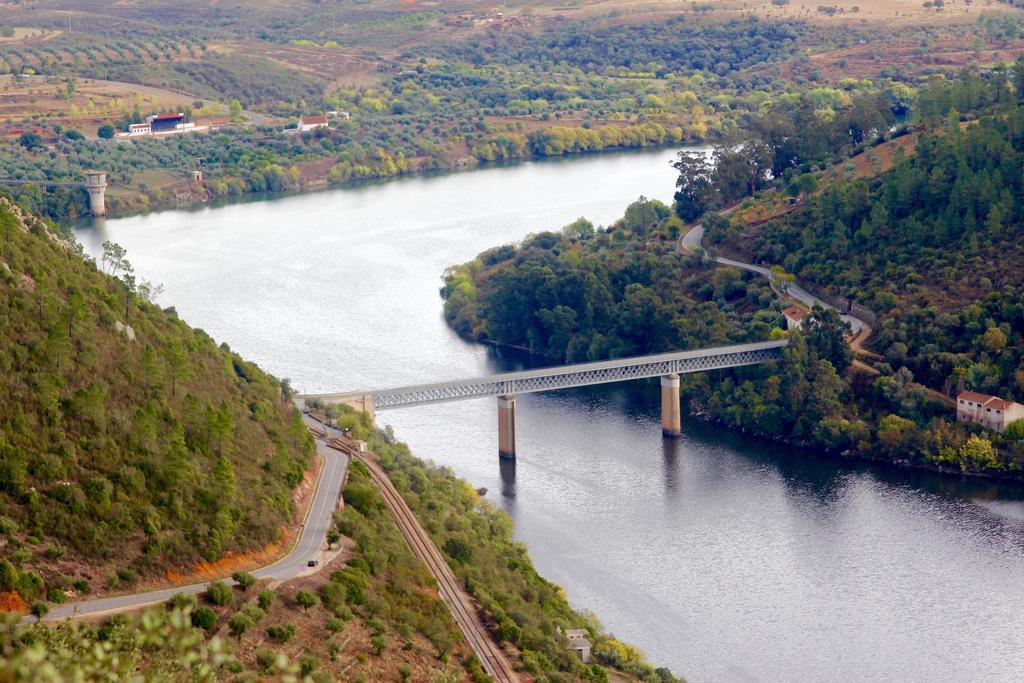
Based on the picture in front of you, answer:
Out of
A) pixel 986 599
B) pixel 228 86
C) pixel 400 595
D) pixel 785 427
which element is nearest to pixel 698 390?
pixel 785 427

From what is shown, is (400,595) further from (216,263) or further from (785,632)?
(216,263)

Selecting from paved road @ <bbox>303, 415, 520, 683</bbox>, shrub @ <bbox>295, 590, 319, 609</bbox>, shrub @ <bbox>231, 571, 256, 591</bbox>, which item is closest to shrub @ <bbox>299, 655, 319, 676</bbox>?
shrub @ <bbox>295, 590, 319, 609</bbox>

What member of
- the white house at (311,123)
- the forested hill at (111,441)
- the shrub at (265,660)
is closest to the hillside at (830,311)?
the forested hill at (111,441)

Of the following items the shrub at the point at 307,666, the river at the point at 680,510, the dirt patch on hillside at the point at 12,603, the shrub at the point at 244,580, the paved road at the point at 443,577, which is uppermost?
the dirt patch on hillside at the point at 12,603

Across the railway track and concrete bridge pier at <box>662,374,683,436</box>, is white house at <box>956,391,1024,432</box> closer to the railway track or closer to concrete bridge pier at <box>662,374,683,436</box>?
concrete bridge pier at <box>662,374,683,436</box>

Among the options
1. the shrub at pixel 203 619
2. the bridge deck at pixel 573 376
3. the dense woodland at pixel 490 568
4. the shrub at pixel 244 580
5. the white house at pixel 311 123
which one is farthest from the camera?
the white house at pixel 311 123

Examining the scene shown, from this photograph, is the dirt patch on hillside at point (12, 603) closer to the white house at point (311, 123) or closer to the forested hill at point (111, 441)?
the forested hill at point (111, 441)

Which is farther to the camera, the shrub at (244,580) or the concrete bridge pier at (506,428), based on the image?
the concrete bridge pier at (506,428)
